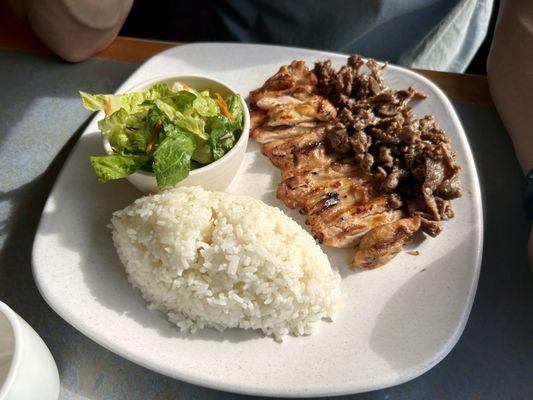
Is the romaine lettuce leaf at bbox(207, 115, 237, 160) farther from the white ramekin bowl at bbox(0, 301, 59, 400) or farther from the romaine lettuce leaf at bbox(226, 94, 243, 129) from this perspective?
the white ramekin bowl at bbox(0, 301, 59, 400)

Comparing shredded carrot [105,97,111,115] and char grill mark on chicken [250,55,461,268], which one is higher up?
shredded carrot [105,97,111,115]

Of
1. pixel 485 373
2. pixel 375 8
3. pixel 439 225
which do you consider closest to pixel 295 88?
pixel 375 8

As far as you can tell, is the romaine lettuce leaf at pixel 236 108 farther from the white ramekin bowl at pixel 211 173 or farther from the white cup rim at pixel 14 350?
the white cup rim at pixel 14 350

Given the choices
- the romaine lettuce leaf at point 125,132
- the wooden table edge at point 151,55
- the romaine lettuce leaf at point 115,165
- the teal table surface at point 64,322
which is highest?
the romaine lettuce leaf at point 125,132

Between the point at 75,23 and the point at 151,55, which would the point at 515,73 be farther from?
the point at 75,23

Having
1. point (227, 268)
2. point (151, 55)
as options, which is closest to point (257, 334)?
point (227, 268)

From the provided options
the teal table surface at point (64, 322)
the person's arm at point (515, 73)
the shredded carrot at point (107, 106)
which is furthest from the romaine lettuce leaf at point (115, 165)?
the person's arm at point (515, 73)

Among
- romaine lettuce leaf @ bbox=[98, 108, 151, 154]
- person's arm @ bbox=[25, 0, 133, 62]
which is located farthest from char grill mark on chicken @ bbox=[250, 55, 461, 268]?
person's arm @ bbox=[25, 0, 133, 62]
